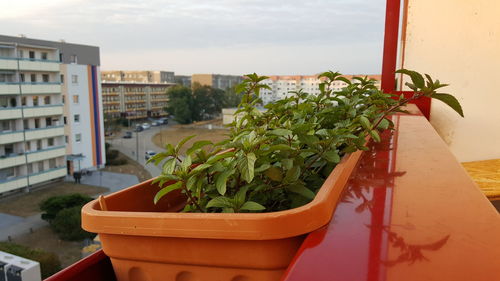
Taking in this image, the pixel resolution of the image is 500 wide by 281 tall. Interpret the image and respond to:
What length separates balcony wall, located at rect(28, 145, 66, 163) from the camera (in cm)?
1997

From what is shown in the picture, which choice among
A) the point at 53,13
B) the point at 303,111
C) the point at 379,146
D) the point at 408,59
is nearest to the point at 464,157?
the point at 408,59

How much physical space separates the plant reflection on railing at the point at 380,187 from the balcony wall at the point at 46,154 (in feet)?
72.5

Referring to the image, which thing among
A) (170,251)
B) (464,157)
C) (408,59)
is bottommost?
(464,157)

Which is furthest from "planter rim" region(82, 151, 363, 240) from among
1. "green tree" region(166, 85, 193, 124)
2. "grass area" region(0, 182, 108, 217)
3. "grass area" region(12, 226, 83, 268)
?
"green tree" region(166, 85, 193, 124)

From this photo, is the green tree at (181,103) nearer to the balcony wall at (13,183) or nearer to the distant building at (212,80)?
the distant building at (212,80)

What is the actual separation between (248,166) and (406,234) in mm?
202

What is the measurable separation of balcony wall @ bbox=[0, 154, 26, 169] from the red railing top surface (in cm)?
2166

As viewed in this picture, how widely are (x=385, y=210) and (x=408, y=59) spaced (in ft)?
7.66

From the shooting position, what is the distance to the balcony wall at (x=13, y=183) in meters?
18.9

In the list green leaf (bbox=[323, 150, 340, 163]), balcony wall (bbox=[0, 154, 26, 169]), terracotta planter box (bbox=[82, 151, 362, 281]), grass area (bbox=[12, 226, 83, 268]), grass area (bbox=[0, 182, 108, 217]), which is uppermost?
green leaf (bbox=[323, 150, 340, 163])

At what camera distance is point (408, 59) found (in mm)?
2557

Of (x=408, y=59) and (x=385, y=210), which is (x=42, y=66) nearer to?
(x=408, y=59)

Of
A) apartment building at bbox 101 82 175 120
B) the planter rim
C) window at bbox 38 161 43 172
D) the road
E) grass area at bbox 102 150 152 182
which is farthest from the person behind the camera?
apartment building at bbox 101 82 175 120

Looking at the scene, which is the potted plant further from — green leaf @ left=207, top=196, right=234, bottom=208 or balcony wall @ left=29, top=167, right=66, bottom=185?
balcony wall @ left=29, top=167, right=66, bottom=185
